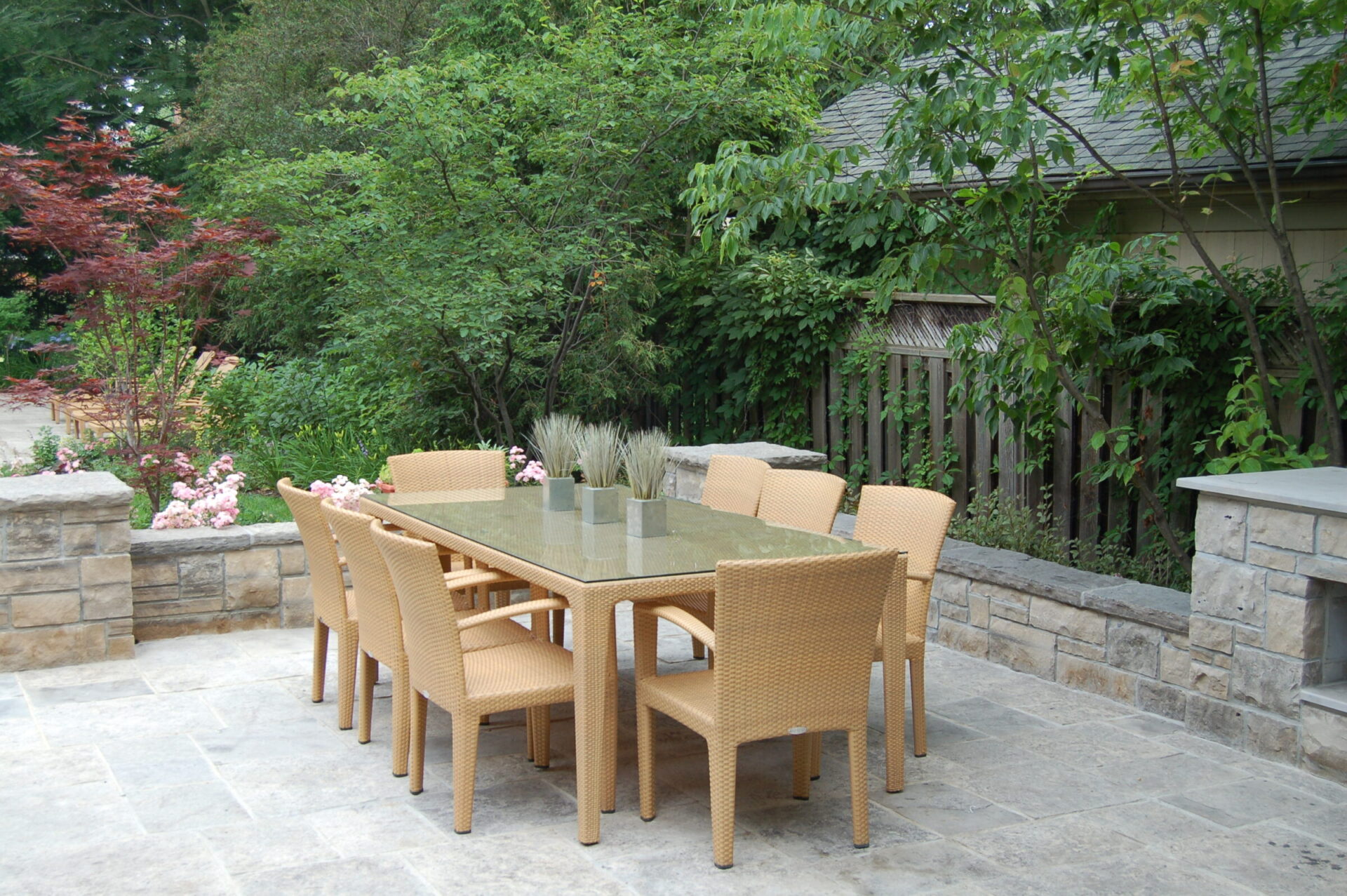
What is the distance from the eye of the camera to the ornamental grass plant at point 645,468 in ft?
13.8

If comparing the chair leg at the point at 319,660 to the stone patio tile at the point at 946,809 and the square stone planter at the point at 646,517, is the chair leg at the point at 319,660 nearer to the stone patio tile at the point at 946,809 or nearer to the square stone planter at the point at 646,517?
the square stone planter at the point at 646,517

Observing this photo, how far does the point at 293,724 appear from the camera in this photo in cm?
454

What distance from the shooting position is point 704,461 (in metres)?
6.92

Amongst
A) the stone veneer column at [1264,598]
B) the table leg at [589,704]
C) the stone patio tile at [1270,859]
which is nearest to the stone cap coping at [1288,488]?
the stone veneer column at [1264,598]

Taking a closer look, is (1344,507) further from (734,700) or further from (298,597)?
(298,597)

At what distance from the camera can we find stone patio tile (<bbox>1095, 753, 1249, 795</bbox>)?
389cm

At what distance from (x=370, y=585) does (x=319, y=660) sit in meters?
0.92

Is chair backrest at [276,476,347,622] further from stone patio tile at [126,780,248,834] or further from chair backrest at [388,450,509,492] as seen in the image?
chair backrest at [388,450,509,492]

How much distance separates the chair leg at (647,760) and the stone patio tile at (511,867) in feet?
0.84

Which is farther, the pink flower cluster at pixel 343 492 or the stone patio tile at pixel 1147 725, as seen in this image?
the pink flower cluster at pixel 343 492

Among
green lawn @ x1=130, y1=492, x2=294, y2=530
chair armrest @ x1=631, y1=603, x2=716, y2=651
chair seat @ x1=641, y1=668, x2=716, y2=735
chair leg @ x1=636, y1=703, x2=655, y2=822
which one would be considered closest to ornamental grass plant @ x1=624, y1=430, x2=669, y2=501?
chair armrest @ x1=631, y1=603, x2=716, y2=651

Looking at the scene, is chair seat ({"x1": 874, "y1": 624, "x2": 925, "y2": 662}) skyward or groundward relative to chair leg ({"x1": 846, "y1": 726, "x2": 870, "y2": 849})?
skyward

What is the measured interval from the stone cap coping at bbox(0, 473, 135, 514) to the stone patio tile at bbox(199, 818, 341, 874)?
7.42 ft

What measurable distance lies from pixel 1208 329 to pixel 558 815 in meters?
3.86
